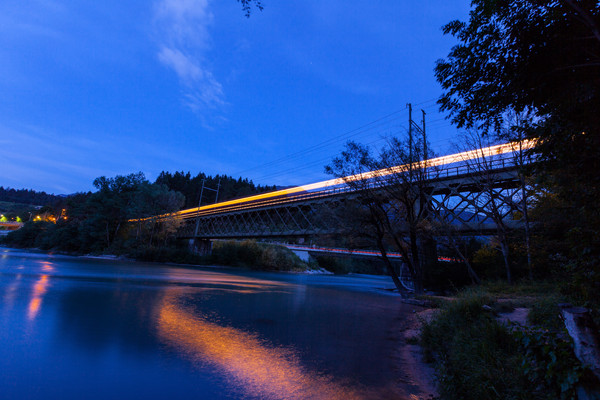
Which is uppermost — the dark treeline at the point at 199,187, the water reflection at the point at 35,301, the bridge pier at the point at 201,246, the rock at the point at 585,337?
the dark treeline at the point at 199,187

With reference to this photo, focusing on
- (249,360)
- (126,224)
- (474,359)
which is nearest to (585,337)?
(474,359)

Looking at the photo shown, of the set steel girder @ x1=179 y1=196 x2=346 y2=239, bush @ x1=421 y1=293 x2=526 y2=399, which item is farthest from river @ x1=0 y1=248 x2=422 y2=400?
steel girder @ x1=179 y1=196 x2=346 y2=239

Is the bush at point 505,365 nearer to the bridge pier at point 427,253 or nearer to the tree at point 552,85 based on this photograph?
the tree at point 552,85

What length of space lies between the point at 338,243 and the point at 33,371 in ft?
62.2

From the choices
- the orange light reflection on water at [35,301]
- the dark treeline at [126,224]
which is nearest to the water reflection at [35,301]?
the orange light reflection on water at [35,301]

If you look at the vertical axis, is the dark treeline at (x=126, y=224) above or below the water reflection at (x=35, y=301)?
above

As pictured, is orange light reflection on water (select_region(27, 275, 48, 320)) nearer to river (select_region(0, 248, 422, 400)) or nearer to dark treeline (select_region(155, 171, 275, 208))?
river (select_region(0, 248, 422, 400))

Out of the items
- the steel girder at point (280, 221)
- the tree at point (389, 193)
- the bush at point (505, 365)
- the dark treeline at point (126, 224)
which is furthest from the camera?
the dark treeline at point (126, 224)

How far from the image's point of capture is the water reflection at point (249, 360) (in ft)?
17.5

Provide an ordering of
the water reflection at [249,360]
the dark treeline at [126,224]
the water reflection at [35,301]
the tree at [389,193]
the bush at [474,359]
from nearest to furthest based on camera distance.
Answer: the bush at [474,359] < the water reflection at [249,360] < the water reflection at [35,301] < the tree at [389,193] < the dark treeline at [126,224]

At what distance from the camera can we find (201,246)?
6725 cm

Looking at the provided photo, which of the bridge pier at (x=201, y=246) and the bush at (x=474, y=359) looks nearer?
the bush at (x=474, y=359)

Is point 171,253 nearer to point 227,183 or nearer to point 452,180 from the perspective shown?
point 452,180

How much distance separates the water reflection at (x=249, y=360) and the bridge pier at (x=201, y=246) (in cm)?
5870
